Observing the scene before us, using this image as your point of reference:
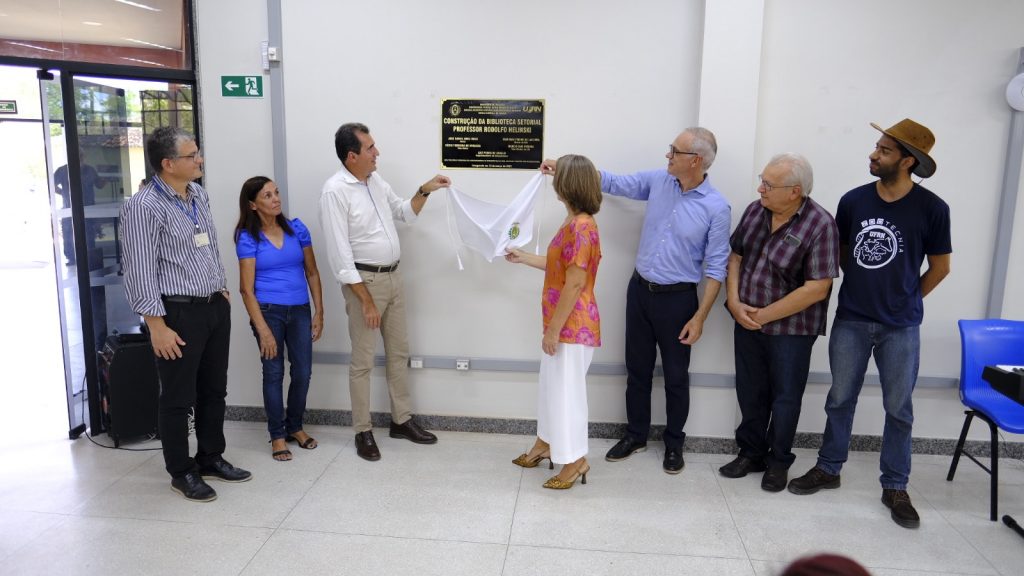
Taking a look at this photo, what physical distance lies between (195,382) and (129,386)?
92cm

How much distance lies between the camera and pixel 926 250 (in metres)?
2.93

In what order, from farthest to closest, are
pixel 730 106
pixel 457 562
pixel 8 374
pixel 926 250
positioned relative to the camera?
pixel 8 374 < pixel 730 106 < pixel 926 250 < pixel 457 562

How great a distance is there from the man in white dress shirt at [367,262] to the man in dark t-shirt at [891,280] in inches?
82.6

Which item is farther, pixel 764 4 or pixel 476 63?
pixel 476 63

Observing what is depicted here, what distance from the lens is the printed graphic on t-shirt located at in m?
2.89

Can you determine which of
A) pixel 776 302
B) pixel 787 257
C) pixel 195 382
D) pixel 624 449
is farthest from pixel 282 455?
pixel 787 257

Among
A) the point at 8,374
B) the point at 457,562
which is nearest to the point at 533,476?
the point at 457,562

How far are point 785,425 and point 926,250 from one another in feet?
3.46

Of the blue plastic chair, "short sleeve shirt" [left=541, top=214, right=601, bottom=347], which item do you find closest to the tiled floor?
the blue plastic chair

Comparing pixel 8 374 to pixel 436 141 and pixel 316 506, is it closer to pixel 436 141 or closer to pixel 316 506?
pixel 316 506

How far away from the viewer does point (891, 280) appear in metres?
2.93

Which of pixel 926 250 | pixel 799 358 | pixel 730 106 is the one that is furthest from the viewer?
pixel 730 106

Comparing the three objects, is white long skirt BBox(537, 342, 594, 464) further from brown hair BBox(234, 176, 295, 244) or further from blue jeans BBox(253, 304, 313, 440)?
brown hair BBox(234, 176, 295, 244)

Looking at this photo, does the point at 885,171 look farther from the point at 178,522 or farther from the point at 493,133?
the point at 178,522
